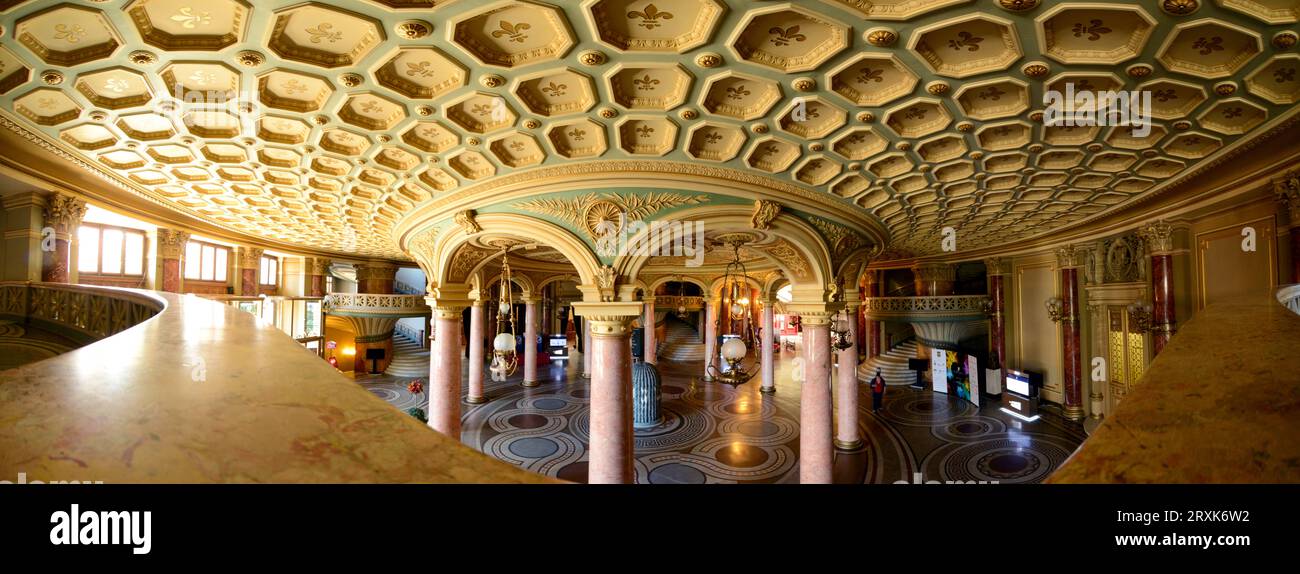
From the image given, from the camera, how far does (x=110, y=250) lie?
10242 mm

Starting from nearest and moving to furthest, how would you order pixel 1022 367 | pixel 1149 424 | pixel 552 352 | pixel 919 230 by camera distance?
pixel 1149 424 → pixel 919 230 → pixel 1022 367 → pixel 552 352

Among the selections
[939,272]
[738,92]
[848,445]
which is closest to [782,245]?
[738,92]

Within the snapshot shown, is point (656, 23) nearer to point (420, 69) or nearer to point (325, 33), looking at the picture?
point (420, 69)

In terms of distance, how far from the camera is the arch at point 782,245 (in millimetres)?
6129

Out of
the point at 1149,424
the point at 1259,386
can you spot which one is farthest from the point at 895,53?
the point at 1149,424

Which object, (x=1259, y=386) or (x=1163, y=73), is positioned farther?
(x=1163, y=73)

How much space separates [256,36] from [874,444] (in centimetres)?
1183

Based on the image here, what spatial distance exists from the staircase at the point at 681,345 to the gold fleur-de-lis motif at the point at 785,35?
19.8m

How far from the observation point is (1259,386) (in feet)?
4.09

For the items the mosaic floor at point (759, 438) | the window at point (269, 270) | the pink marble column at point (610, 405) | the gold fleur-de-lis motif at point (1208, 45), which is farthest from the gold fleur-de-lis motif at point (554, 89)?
the window at point (269, 270)

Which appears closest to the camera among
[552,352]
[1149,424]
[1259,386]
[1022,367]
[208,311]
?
[1149,424]

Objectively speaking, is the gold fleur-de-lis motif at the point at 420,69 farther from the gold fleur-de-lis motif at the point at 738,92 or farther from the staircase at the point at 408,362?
the staircase at the point at 408,362

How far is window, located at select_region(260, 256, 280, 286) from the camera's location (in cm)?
1566

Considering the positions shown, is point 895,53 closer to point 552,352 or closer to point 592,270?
point 592,270
